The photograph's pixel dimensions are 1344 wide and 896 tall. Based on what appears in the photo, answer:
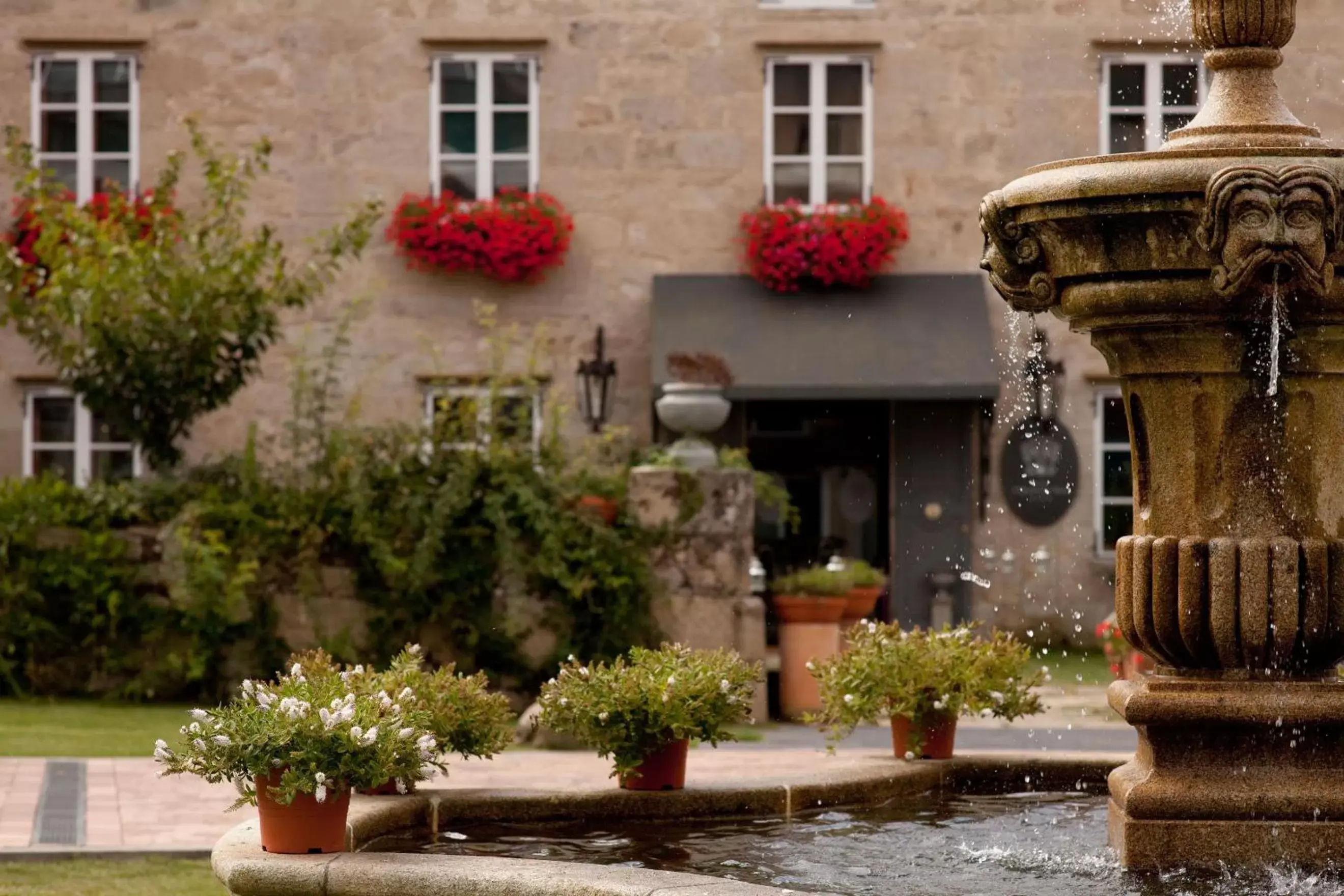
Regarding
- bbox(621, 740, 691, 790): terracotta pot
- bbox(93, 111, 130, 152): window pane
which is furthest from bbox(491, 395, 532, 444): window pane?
bbox(621, 740, 691, 790): terracotta pot

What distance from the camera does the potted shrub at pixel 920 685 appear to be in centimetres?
774

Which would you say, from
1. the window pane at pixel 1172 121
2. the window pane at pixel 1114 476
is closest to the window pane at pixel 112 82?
the window pane at pixel 1172 121

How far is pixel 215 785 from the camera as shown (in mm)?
9805

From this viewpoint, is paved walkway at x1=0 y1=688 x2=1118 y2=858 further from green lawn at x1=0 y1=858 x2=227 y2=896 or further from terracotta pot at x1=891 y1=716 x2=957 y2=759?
terracotta pot at x1=891 y1=716 x2=957 y2=759

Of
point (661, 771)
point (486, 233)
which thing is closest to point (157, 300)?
point (486, 233)

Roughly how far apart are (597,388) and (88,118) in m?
5.39

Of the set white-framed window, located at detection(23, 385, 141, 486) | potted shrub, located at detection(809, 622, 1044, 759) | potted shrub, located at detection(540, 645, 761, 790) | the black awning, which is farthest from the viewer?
white-framed window, located at detection(23, 385, 141, 486)

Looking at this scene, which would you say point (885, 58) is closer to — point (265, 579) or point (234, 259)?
point (234, 259)

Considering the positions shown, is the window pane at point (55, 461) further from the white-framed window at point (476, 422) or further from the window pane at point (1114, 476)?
the window pane at point (1114, 476)

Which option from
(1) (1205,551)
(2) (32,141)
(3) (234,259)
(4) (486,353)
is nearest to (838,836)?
(1) (1205,551)

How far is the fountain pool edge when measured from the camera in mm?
5023

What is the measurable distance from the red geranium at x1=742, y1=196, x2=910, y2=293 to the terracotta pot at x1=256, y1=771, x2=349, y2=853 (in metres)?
13.9

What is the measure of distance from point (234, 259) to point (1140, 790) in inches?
406

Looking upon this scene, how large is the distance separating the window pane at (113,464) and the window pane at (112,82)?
10.7 ft
